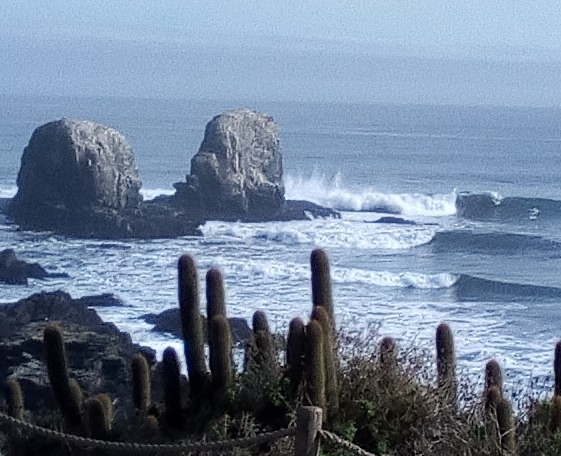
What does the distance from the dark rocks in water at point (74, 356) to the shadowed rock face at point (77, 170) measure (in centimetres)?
2748

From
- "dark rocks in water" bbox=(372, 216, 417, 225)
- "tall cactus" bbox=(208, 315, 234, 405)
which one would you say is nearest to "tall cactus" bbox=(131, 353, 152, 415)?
"tall cactus" bbox=(208, 315, 234, 405)

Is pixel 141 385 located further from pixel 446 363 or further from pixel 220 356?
pixel 446 363

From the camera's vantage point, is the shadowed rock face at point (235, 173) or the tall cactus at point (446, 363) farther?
the shadowed rock face at point (235, 173)

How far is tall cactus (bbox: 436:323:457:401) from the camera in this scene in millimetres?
10750

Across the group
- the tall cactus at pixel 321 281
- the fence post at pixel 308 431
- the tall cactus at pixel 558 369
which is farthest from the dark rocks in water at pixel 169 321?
the fence post at pixel 308 431

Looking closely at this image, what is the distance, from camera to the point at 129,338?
31.9 meters

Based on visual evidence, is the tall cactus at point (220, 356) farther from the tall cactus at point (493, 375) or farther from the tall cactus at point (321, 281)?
the tall cactus at point (493, 375)

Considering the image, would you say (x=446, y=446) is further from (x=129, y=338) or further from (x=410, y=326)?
(x=410, y=326)

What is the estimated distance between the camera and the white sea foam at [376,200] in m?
69.9

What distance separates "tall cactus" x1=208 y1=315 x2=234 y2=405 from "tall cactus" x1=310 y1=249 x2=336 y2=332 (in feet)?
2.40

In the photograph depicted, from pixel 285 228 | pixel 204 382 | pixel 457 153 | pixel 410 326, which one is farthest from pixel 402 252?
pixel 457 153

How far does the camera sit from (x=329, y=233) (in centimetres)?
5966

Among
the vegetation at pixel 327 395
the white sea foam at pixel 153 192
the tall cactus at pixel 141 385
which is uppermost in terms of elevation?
the vegetation at pixel 327 395

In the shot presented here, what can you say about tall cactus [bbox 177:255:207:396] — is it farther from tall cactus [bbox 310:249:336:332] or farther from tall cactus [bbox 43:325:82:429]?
tall cactus [bbox 43:325:82:429]
